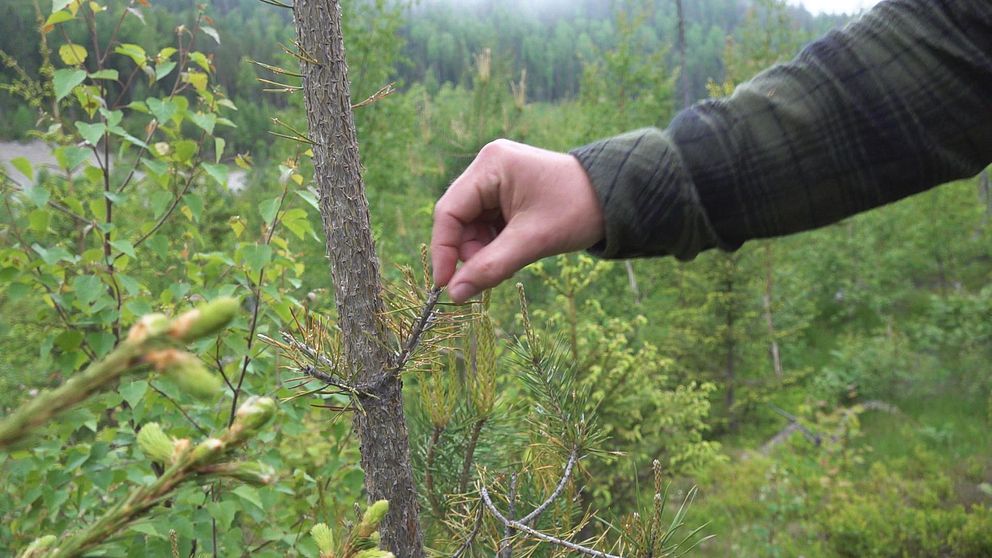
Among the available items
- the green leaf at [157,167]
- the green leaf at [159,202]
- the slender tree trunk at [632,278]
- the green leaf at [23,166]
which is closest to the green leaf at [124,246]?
the green leaf at [159,202]

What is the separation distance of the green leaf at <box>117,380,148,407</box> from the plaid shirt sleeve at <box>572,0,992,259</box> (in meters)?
1.27

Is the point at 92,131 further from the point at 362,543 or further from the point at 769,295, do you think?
the point at 769,295

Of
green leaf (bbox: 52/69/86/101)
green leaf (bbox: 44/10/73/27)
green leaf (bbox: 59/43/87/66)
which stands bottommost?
green leaf (bbox: 52/69/86/101)

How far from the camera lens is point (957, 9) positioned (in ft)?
3.51

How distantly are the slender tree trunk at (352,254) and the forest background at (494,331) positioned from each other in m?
0.09

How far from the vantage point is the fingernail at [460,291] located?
1.01m

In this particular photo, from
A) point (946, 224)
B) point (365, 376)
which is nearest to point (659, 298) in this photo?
point (946, 224)

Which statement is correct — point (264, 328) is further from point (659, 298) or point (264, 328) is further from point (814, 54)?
point (659, 298)

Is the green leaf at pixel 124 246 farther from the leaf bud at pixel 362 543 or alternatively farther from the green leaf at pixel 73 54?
the leaf bud at pixel 362 543

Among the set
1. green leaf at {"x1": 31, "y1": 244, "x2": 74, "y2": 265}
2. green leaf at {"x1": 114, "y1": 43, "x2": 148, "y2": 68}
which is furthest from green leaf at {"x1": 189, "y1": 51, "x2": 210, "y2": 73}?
green leaf at {"x1": 31, "y1": 244, "x2": 74, "y2": 265}

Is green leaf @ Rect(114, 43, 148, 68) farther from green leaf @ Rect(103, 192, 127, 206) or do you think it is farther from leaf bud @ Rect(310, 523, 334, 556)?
leaf bud @ Rect(310, 523, 334, 556)

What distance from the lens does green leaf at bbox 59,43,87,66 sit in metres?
1.89

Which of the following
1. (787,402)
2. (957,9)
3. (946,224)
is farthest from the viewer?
(946,224)

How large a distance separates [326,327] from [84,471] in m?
1.06
